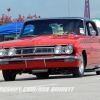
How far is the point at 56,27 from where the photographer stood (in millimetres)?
15312

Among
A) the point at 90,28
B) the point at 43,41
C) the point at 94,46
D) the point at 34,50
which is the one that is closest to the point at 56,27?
the point at 94,46

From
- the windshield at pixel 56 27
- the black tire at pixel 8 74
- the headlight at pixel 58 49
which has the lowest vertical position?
the black tire at pixel 8 74

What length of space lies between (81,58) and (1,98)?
16.7 ft

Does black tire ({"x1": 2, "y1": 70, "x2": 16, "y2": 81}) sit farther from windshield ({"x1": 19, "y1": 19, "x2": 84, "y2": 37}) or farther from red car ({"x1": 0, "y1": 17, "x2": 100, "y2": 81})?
windshield ({"x1": 19, "y1": 19, "x2": 84, "y2": 37})

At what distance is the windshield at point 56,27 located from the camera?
50.2 feet

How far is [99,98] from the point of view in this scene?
29.2ft

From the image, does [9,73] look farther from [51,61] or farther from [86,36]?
[86,36]

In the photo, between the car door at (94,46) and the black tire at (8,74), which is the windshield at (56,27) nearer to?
the car door at (94,46)

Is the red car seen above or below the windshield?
below

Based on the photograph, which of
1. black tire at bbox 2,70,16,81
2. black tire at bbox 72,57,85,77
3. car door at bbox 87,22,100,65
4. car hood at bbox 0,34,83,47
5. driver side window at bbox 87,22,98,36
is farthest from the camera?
driver side window at bbox 87,22,98,36

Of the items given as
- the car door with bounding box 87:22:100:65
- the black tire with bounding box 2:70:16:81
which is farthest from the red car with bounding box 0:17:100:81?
the car door with bounding box 87:22:100:65

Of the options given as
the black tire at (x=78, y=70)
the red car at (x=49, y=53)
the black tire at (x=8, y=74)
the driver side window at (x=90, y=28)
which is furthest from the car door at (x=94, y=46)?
the black tire at (x=8, y=74)

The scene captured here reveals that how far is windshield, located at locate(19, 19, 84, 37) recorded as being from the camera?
15291 mm

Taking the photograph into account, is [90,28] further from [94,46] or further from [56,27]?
[56,27]
